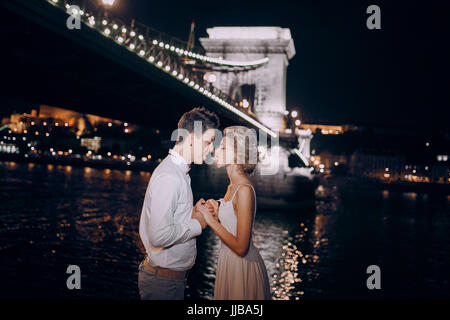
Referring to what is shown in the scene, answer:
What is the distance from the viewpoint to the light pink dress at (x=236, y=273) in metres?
4.00

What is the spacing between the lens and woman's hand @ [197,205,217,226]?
12.3ft

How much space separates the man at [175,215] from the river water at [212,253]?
676cm

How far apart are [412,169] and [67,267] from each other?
94468mm

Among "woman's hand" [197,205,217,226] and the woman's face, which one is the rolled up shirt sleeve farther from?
the woman's face

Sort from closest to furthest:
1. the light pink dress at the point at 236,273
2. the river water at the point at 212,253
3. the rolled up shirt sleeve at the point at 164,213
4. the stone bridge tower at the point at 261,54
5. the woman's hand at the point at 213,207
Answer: the rolled up shirt sleeve at the point at 164,213 → the woman's hand at the point at 213,207 → the light pink dress at the point at 236,273 → the river water at the point at 212,253 → the stone bridge tower at the point at 261,54

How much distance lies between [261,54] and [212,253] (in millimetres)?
35578

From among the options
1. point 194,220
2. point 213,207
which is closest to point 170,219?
point 194,220

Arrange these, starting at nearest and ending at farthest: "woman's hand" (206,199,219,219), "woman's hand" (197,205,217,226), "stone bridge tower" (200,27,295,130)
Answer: "woman's hand" (197,205,217,226)
"woman's hand" (206,199,219,219)
"stone bridge tower" (200,27,295,130)

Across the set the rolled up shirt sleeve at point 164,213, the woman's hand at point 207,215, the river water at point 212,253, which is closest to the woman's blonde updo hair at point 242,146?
the woman's hand at point 207,215

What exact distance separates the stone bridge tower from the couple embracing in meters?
42.2

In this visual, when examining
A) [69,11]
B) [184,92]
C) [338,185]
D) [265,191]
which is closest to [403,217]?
[265,191]

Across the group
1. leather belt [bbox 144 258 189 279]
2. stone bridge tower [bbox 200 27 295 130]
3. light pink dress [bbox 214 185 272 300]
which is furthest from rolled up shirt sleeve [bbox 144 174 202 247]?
stone bridge tower [bbox 200 27 295 130]

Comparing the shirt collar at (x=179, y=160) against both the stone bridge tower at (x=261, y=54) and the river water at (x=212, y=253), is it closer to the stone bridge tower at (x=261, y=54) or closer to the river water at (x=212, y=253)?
the river water at (x=212, y=253)

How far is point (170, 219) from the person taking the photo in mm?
3443
